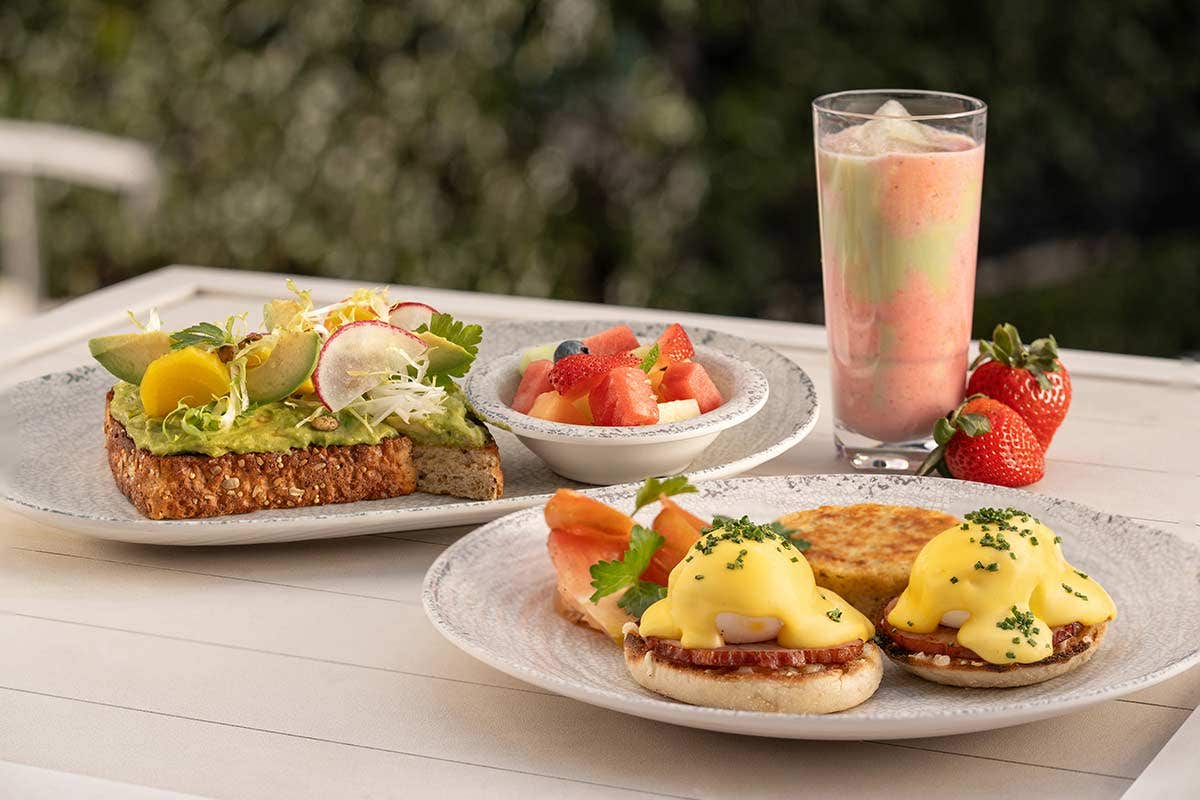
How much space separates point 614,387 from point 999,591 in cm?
56

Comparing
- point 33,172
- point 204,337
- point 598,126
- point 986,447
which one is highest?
point 204,337

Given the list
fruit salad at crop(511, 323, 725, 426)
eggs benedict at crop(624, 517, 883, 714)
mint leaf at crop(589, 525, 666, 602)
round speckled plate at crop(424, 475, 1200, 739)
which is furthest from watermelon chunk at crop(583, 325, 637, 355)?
eggs benedict at crop(624, 517, 883, 714)

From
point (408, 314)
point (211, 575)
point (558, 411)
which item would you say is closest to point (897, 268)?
point (558, 411)

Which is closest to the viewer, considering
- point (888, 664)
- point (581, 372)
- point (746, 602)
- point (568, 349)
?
point (746, 602)

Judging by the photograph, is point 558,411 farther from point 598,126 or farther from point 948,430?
point 598,126

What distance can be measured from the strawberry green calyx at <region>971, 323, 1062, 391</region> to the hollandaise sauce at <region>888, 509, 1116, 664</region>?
2.00 feet

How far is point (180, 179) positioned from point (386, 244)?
672 mm

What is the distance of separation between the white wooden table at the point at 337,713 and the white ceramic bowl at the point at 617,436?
134 mm

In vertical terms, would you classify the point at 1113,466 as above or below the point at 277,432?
below

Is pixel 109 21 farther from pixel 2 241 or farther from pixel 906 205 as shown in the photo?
pixel 906 205

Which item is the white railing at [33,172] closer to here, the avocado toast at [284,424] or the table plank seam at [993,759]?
the avocado toast at [284,424]

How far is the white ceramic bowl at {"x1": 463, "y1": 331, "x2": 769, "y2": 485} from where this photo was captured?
62.4 inches

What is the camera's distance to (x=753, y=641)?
115 cm

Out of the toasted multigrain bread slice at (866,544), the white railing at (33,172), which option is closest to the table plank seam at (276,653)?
the toasted multigrain bread slice at (866,544)
